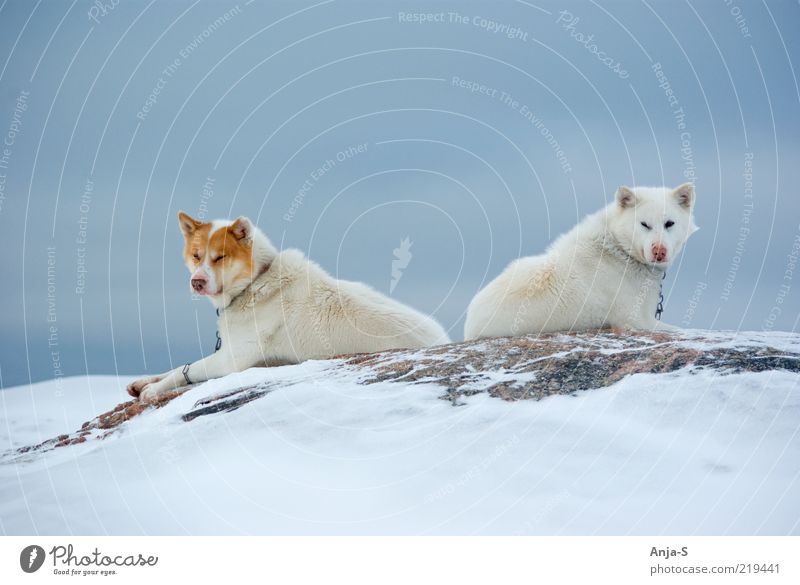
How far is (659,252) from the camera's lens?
9.05 metres

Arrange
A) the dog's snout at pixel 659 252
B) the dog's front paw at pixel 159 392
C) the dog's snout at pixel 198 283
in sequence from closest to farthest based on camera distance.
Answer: the dog's snout at pixel 659 252
the dog's front paw at pixel 159 392
the dog's snout at pixel 198 283

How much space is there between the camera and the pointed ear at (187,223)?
31.1 feet

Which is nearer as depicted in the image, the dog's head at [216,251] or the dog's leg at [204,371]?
the dog's leg at [204,371]

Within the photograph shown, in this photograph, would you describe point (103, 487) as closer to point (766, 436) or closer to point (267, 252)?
point (267, 252)

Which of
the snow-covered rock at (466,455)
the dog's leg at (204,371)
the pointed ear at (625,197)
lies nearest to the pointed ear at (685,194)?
the pointed ear at (625,197)

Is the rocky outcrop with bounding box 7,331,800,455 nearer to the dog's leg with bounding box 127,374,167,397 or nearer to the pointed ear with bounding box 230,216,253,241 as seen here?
the dog's leg with bounding box 127,374,167,397

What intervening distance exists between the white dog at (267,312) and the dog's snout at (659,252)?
2.19 m

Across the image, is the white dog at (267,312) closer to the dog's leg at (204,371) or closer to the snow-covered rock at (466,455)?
the dog's leg at (204,371)

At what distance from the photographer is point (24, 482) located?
824cm

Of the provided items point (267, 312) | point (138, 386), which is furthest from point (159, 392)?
point (267, 312)

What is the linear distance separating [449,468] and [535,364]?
1347mm

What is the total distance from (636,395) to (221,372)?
3.88m

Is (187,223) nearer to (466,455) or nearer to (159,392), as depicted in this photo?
(159,392)
